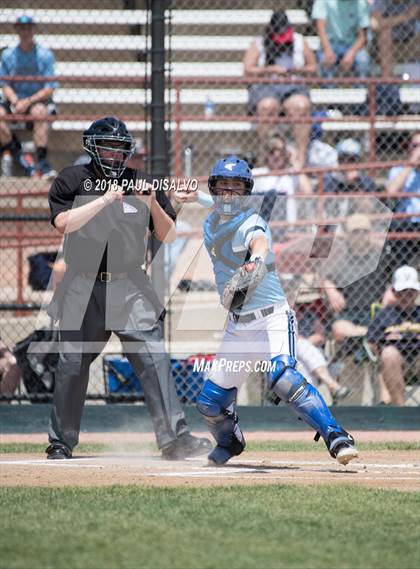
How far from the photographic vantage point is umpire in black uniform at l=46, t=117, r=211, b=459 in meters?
7.64

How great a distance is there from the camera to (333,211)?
39.0ft

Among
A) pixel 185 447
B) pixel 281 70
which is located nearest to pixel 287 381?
pixel 185 447

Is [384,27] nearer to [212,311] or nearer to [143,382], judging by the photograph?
[212,311]

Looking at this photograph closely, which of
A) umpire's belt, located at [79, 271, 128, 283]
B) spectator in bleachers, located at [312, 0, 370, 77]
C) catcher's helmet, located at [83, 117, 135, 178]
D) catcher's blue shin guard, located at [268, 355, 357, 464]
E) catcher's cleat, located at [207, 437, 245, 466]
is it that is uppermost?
spectator in bleachers, located at [312, 0, 370, 77]

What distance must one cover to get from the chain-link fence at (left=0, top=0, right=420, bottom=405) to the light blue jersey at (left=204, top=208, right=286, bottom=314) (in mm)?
2262

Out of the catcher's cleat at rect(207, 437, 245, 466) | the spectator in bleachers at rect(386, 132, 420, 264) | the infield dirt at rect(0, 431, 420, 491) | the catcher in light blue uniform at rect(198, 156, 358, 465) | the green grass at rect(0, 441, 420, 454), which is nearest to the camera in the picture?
the infield dirt at rect(0, 431, 420, 491)

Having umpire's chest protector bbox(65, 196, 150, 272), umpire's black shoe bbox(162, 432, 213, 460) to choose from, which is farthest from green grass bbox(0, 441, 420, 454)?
umpire's chest protector bbox(65, 196, 150, 272)

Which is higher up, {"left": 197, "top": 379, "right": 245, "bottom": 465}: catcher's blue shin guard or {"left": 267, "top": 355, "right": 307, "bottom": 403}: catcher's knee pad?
{"left": 267, "top": 355, "right": 307, "bottom": 403}: catcher's knee pad

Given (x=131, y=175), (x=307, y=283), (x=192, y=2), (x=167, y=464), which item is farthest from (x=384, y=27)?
(x=167, y=464)

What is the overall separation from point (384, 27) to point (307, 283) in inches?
179

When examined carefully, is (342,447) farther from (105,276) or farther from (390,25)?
(390,25)

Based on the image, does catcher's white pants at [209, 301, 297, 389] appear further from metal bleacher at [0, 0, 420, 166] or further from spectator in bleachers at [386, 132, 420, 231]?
metal bleacher at [0, 0, 420, 166]

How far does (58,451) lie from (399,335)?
3.87m

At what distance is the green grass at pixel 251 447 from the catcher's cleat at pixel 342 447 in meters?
1.93
